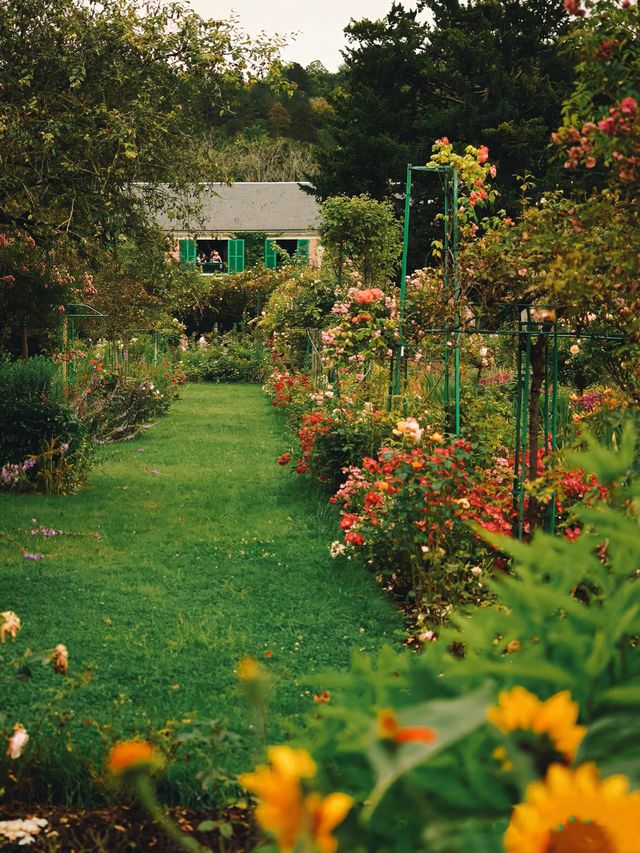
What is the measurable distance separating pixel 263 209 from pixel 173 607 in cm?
2737

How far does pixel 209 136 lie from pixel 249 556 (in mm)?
4577

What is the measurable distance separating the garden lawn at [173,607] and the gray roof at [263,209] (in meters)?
22.4

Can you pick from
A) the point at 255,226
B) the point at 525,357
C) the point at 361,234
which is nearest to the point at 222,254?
the point at 255,226

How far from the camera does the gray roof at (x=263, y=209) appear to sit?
3038 centimetres

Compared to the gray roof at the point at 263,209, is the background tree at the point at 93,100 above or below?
below

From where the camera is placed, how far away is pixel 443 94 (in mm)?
21359


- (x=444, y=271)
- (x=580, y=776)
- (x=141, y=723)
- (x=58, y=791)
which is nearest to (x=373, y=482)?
(x=444, y=271)

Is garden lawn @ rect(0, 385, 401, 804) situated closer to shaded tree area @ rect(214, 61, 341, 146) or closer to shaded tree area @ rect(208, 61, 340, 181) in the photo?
shaded tree area @ rect(208, 61, 340, 181)

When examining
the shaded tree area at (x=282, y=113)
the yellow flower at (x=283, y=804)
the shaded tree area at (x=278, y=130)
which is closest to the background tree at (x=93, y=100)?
the yellow flower at (x=283, y=804)

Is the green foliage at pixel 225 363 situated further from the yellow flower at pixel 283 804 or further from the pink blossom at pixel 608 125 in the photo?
the yellow flower at pixel 283 804

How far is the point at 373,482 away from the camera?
6191 mm

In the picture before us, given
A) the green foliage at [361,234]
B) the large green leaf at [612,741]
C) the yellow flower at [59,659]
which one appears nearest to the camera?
the large green leaf at [612,741]

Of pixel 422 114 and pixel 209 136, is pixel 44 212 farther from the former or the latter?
pixel 422 114

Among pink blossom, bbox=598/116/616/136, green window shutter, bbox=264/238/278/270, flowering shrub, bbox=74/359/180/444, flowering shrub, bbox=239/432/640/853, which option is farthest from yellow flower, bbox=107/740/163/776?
green window shutter, bbox=264/238/278/270
